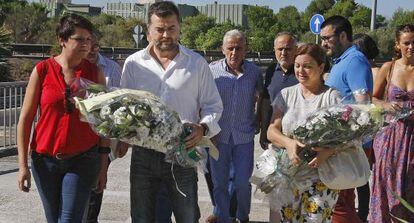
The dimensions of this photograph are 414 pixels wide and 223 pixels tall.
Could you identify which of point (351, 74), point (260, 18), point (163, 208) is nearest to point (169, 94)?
point (163, 208)

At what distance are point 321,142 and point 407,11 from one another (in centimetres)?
5605

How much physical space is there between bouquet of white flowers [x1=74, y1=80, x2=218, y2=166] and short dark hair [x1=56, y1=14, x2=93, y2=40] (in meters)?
0.47

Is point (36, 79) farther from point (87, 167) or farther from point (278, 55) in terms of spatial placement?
point (278, 55)

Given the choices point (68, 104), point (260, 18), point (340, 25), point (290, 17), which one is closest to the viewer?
point (68, 104)

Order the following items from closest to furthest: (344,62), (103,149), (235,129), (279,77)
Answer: (103,149) → (344,62) → (279,77) → (235,129)

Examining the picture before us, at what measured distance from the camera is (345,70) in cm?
519

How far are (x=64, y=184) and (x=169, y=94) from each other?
0.90 meters

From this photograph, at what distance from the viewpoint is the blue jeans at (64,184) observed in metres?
3.99

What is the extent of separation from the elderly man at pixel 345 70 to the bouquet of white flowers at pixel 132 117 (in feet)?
5.49

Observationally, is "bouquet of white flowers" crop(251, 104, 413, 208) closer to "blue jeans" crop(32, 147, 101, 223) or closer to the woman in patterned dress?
the woman in patterned dress

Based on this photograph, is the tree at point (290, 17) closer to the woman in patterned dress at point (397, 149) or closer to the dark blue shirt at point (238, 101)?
the dark blue shirt at point (238, 101)

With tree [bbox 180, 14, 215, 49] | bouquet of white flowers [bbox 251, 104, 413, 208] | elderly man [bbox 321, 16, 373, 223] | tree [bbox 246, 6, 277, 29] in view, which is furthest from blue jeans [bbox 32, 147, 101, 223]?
tree [bbox 246, 6, 277, 29]

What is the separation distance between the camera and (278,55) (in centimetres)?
572

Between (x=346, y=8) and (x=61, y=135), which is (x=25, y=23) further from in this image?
A: (x=61, y=135)
